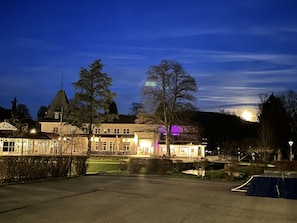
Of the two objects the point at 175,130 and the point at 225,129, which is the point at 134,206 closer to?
the point at 175,130

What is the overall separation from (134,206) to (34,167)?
7739mm

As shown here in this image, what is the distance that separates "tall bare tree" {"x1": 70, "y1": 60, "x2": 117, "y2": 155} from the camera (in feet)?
164

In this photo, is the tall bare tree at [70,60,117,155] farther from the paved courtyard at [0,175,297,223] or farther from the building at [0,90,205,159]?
the paved courtyard at [0,175,297,223]

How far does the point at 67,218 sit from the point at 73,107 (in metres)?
43.1

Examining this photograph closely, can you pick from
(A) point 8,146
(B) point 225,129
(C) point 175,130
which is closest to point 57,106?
(C) point 175,130

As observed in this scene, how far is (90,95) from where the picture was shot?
165 feet

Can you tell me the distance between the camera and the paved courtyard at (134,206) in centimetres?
827

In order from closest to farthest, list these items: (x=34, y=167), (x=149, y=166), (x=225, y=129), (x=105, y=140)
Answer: (x=34, y=167)
(x=149, y=166)
(x=105, y=140)
(x=225, y=129)

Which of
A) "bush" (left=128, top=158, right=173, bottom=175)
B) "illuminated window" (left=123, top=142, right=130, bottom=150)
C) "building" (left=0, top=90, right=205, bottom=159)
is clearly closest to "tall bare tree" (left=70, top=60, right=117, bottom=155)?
"building" (left=0, top=90, right=205, bottom=159)

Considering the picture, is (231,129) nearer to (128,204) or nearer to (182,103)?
(182,103)

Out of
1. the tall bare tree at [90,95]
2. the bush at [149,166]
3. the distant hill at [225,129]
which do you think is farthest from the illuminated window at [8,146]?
the distant hill at [225,129]

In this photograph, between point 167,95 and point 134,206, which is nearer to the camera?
point 134,206

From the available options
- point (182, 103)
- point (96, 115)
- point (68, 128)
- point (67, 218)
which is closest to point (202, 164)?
point (182, 103)

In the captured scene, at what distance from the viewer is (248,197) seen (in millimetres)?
12125
